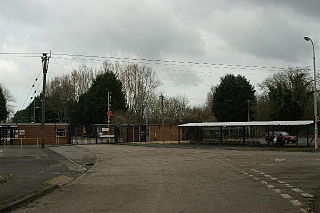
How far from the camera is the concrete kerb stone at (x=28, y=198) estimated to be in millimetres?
9195

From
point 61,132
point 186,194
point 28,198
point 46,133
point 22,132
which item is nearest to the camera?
point 28,198

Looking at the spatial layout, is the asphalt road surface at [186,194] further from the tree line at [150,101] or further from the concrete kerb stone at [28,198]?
the tree line at [150,101]

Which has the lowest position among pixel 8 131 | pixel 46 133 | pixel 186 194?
pixel 186 194

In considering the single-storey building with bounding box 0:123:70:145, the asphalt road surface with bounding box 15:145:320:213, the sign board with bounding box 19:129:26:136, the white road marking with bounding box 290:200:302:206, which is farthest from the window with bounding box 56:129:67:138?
the white road marking with bounding box 290:200:302:206

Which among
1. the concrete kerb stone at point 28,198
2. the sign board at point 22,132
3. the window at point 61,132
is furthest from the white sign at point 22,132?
the concrete kerb stone at point 28,198

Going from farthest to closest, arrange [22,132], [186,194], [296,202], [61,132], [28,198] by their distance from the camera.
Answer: [61,132]
[22,132]
[186,194]
[28,198]
[296,202]

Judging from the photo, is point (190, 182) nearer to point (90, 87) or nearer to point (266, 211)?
point (266, 211)

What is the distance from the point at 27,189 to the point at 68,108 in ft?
246

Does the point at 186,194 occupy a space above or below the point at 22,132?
below

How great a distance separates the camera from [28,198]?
35.2 ft

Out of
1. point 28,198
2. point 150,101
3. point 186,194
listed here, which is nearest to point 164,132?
point 150,101

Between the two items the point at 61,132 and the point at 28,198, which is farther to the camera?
the point at 61,132

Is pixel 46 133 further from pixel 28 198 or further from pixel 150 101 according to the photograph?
pixel 28 198

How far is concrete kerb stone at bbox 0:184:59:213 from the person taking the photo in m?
9.20
